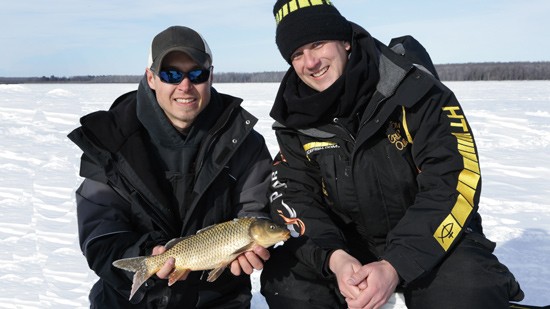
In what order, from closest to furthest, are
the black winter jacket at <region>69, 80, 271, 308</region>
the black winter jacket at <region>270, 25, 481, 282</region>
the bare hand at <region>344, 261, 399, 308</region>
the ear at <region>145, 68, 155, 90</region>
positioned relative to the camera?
1. the bare hand at <region>344, 261, 399, 308</region>
2. the black winter jacket at <region>270, 25, 481, 282</region>
3. the black winter jacket at <region>69, 80, 271, 308</region>
4. the ear at <region>145, 68, 155, 90</region>

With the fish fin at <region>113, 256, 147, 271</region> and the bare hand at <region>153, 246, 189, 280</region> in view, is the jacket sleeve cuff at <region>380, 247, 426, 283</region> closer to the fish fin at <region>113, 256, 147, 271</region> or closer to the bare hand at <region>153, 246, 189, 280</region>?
the bare hand at <region>153, 246, 189, 280</region>

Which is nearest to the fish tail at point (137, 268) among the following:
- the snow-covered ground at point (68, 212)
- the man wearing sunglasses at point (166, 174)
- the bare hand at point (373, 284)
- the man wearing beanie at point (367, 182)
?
the man wearing sunglasses at point (166, 174)

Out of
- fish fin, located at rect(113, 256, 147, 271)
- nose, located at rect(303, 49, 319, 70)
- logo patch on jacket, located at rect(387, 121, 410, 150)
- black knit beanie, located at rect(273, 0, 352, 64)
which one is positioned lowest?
fish fin, located at rect(113, 256, 147, 271)

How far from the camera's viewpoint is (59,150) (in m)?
9.98

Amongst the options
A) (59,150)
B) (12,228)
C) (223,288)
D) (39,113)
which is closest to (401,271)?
(223,288)

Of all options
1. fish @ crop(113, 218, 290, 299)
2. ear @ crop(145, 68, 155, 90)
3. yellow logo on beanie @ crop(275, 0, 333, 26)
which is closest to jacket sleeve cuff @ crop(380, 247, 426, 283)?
fish @ crop(113, 218, 290, 299)

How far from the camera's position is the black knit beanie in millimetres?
2859

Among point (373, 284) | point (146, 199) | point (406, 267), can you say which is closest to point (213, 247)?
point (146, 199)

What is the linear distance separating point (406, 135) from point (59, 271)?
3.44m

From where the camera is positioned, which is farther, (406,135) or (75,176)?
(75,176)

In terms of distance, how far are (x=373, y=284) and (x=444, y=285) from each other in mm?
393

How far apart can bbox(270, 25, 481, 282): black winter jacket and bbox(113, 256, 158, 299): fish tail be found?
0.84m

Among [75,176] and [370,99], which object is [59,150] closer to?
[75,176]

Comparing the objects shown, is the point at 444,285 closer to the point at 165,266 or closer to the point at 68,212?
the point at 165,266
